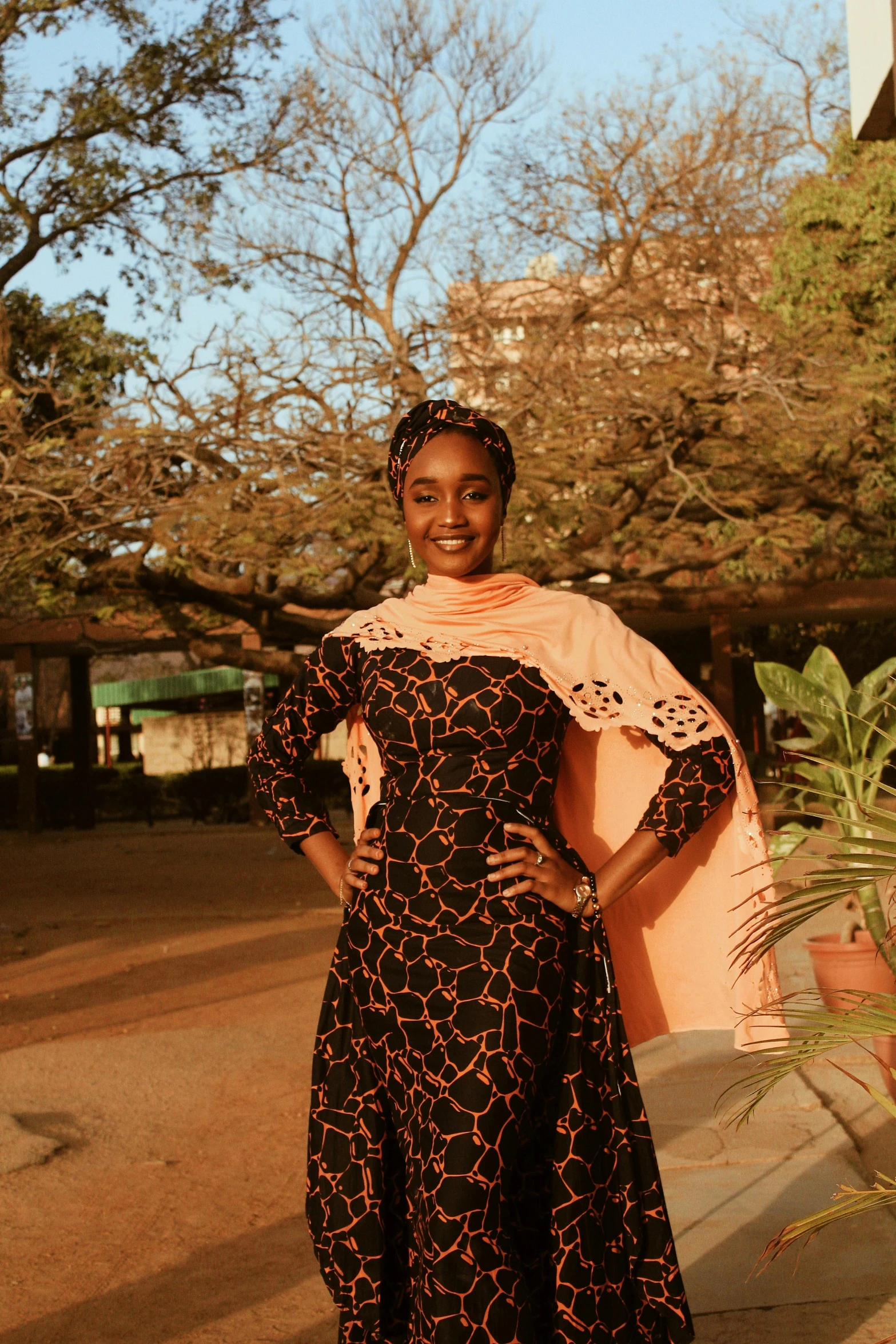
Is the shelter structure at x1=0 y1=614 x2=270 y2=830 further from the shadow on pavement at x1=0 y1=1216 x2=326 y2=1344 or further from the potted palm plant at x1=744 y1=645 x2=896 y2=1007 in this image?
the shadow on pavement at x1=0 y1=1216 x2=326 y2=1344

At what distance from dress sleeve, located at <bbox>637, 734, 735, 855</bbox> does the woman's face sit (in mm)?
529

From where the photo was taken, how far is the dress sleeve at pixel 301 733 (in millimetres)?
2551

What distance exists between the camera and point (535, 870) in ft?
7.35

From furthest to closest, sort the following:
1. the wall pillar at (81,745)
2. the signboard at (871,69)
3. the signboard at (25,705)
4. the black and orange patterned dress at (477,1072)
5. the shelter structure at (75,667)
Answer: the wall pillar at (81,745)
the signboard at (25,705)
the shelter structure at (75,667)
the signboard at (871,69)
the black and orange patterned dress at (477,1072)

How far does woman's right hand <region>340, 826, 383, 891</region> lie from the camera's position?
2.36 metres

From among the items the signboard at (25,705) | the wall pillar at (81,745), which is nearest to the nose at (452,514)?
the signboard at (25,705)

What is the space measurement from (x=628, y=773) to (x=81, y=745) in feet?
59.0

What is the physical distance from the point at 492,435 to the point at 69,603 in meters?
9.39

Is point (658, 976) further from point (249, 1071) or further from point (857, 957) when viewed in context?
point (249, 1071)

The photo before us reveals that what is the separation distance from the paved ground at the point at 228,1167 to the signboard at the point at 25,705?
10.0 meters

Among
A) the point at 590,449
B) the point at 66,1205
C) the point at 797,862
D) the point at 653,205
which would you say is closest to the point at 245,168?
the point at 653,205

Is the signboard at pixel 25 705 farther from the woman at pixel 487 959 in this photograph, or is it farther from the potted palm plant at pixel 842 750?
the woman at pixel 487 959

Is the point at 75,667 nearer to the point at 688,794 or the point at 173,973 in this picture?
the point at 173,973

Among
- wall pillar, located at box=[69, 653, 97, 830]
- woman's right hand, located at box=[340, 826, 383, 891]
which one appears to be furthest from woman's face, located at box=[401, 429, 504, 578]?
wall pillar, located at box=[69, 653, 97, 830]
